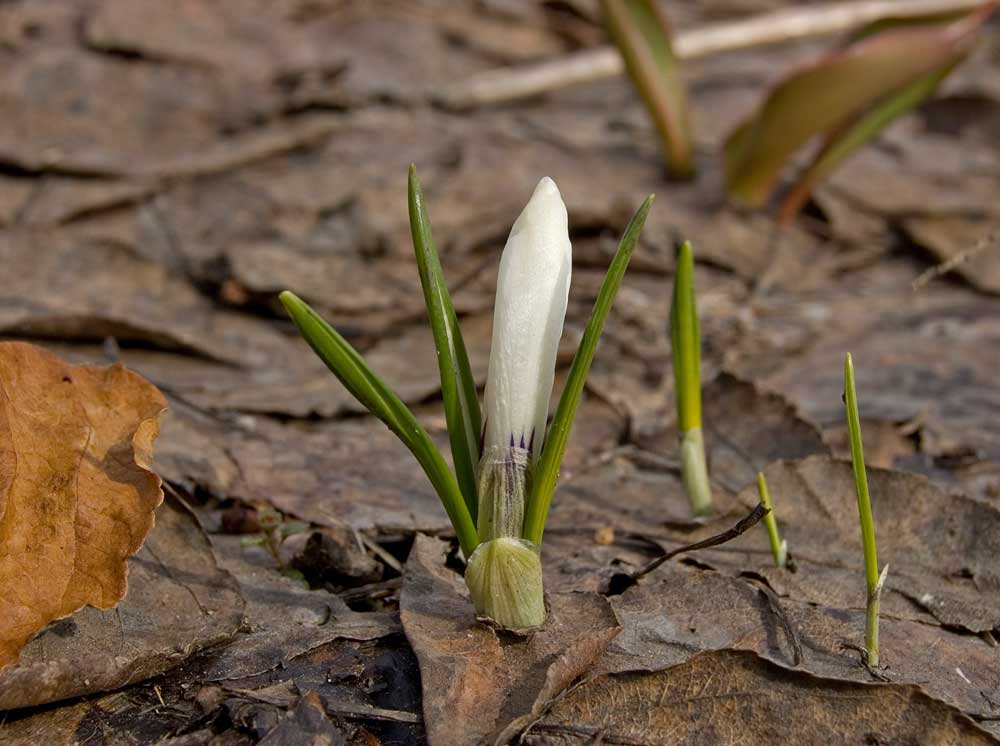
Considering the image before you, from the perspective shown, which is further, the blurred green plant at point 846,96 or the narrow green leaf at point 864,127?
the narrow green leaf at point 864,127

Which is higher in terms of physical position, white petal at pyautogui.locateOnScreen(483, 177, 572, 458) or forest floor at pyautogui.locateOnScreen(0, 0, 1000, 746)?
white petal at pyautogui.locateOnScreen(483, 177, 572, 458)

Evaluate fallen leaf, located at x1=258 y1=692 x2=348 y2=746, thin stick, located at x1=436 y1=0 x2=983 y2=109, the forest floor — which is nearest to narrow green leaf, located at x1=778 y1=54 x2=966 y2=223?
the forest floor

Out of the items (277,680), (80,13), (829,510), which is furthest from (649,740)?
(80,13)

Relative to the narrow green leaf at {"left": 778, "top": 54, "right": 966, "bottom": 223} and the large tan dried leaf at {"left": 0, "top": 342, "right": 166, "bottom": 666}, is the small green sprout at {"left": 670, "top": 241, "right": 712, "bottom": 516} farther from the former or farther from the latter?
the narrow green leaf at {"left": 778, "top": 54, "right": 966, "bottom": 223}

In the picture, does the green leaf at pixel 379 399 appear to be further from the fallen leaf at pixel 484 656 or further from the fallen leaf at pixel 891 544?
A: the fallen leaf at pixel 891 544

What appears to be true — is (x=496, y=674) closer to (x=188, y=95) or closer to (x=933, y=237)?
(x=933, y=237)

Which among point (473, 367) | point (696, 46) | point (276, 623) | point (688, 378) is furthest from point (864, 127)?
point (276, 623)

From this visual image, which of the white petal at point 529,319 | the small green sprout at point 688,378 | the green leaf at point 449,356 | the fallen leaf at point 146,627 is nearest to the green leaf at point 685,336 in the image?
the small green sprout at point 688,378

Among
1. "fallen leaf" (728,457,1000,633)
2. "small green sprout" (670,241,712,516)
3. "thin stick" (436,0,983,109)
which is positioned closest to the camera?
"fallen leaf" (728,457,1000,633)

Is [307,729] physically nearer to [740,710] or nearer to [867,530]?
[740,710]
